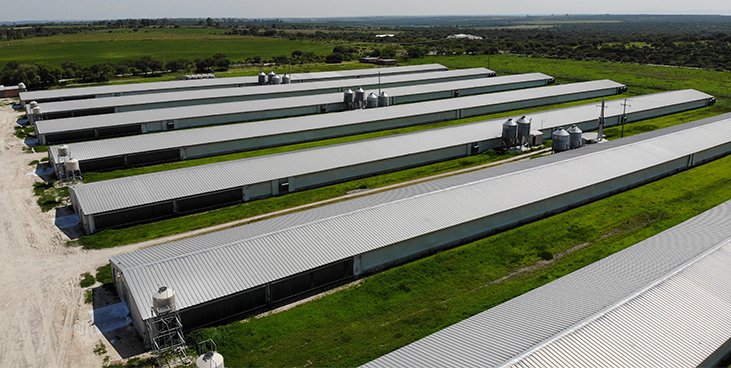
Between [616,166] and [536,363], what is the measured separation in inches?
1057

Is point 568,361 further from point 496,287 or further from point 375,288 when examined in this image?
point 375,288

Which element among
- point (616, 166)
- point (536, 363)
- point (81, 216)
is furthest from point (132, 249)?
point (616, 166)

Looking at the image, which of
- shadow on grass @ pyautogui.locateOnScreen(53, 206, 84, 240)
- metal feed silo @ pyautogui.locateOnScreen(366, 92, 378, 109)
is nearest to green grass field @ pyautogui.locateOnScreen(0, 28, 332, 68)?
metal feed silo @ pyautogui.locateOnScreen(366, 92, 378, 109)

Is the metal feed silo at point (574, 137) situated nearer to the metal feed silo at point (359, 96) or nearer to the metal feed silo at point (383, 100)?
the metal feed silo at point (383, 100)

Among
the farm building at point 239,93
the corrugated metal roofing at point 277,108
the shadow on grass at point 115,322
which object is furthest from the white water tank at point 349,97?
the shadow on grass at point 115,322

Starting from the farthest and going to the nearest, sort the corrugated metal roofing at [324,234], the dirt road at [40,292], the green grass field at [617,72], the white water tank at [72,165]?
the green grass field at [617,72] < the white water tank at [72,165] < the corrugated metal roofing at [324,234] < the dirt road at [40,292]

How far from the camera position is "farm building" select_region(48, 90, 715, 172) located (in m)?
43.6

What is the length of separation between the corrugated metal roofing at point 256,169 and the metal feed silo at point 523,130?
2.19 m

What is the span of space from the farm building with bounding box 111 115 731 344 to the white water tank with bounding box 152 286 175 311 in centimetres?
96

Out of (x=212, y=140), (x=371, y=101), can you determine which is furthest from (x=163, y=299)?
(x=371, y=101)

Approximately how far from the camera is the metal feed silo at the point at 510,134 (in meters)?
48.3

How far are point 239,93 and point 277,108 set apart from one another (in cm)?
1139

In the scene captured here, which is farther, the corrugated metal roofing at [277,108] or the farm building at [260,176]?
the corrugated metal roofing at [277,108]

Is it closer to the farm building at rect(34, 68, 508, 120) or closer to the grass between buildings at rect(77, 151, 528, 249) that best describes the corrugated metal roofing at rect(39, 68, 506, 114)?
the farm building at rect(34, 68, 508, 120)
